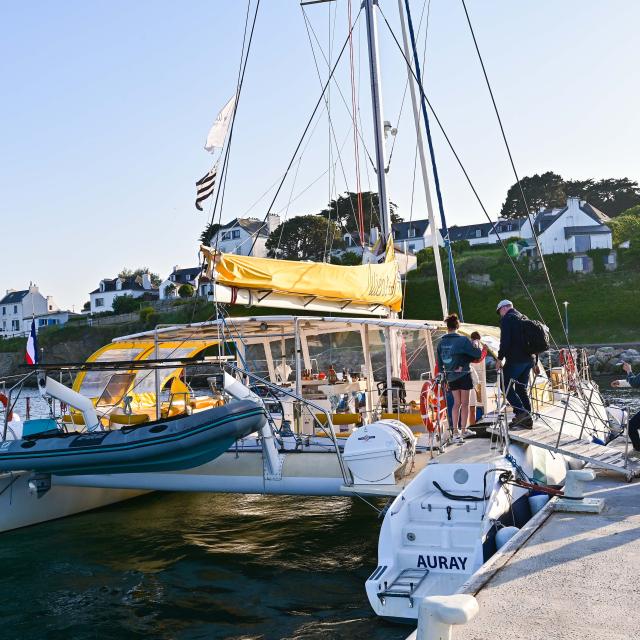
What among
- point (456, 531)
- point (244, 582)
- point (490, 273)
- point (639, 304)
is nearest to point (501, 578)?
point (456, 531)

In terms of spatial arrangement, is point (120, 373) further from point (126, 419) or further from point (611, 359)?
point (611, 359)

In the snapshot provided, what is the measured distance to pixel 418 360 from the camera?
12.4 m

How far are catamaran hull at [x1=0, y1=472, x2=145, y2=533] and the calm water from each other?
16cm

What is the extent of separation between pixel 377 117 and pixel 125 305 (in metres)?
73.1

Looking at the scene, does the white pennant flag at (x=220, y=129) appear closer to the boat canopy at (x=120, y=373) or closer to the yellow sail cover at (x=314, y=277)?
the yellow sail cover at (x=314, y=277)

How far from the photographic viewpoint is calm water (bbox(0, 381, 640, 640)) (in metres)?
7.46

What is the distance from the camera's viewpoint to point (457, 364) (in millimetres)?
9891

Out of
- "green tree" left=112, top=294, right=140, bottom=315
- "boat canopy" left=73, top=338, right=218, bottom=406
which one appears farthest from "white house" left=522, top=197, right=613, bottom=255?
"boat canopy" left=73, top=338, right=218, bottom=406

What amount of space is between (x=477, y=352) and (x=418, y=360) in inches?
105

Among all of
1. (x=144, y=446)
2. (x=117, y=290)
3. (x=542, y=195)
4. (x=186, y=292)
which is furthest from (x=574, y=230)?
(x=144, y=446)

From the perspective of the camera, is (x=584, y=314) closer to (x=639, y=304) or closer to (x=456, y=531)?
(x=639, y=304)

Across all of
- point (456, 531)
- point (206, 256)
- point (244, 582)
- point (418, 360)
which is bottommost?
point (244, 582)

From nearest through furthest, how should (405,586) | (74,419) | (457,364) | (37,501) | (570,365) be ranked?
(405,586) < (457,364) < (37,501) < (74,419) < (570,365)

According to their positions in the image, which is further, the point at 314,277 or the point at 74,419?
the point at 74,419
